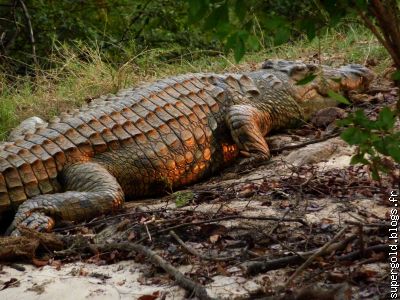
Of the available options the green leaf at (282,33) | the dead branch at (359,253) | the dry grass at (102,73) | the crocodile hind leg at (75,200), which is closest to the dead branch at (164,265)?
the dead branch at (359,253)

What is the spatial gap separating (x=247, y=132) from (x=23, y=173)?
2.06m

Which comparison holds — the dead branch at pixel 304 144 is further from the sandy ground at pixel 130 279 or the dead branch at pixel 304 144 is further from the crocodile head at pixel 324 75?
the sandy ground at pixel 130 279

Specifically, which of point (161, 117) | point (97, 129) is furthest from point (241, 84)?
point (97, 129)

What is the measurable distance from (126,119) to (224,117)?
1.03 metres

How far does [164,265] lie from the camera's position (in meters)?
3.26

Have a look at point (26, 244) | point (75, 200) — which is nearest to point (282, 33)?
point (26, 244)

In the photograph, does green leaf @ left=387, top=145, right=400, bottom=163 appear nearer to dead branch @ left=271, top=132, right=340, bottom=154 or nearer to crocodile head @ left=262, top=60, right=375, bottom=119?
dead branch @ left=271, top=132, right=340, bottom=154

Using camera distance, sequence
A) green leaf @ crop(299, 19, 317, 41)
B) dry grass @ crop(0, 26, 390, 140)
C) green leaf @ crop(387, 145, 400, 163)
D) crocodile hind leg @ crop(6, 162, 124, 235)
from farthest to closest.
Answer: dry grass @ crop(0, 26, 390, 140)
crocodile hind leg @ crop(6, 162, 124, 235)
green leaf @ crop(299, 19, 317, 41)
green leaf @ crop(387, 145, 400, 163)

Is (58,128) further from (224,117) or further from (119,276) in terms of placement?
(119,276)

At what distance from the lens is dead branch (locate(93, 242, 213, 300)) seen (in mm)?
2918

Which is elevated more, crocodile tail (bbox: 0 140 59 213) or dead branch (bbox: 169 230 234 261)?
crocodile tail (bbox: 0 140 59 213)

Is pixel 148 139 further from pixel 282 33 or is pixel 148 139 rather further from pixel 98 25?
pixel 98 25

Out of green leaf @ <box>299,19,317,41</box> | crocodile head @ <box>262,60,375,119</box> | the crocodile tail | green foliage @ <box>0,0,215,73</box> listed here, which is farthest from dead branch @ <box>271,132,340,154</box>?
green foliage @ <box>0,0,215,73</box>

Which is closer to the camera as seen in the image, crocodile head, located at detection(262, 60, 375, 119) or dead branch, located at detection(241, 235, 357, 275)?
dead branch, located at detection(241, 235, 357, 275)
